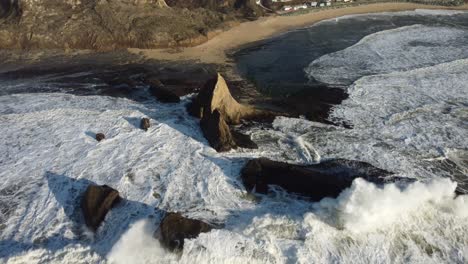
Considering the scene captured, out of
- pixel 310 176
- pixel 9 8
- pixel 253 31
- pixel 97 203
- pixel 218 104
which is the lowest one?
pixel 310 176

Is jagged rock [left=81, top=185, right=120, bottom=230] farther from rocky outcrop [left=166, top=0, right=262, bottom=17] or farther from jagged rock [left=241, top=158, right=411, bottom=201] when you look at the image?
rocky outcrop [left=166, top=0, right=262, bottom=17]

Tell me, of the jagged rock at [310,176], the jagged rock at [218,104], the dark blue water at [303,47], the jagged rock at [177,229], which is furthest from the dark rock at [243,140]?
the dark blue water at [303,47]

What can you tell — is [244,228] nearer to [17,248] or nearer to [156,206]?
[156,206]

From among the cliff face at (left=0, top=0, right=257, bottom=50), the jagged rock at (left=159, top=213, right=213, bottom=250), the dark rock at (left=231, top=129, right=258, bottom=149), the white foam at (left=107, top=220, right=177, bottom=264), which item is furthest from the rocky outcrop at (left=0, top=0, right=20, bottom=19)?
the jagged rock at (left=159, top=213, right=213, bottom=250)

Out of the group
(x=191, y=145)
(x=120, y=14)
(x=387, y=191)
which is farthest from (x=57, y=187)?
(x=120, y=14)

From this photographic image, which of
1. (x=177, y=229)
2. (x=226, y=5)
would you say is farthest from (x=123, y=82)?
(x=226, y=5)

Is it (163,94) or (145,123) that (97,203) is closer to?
(145,123)
